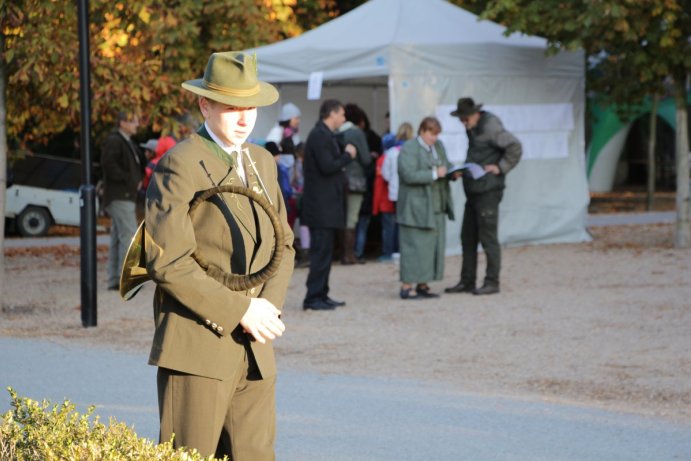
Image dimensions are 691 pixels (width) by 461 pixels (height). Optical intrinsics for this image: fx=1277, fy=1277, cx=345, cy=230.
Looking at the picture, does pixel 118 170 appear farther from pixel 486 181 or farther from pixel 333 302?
pixel 486 181

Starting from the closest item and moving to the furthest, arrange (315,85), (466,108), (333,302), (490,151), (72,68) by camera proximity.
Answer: (72,68) < (333,302) < (466,108) < (490,151) < (315,85)

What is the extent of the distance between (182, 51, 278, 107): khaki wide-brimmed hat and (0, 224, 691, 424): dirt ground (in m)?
3.76

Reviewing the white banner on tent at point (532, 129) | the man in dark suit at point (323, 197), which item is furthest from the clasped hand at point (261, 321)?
the white banner on tent at point (532, 129)

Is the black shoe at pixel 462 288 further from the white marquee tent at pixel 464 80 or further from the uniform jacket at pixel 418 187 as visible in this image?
the white marquee tent at pixel 464 80

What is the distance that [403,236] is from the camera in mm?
12078

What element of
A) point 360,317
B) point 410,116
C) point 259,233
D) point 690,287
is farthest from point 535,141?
point 259,233

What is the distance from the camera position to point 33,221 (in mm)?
21750

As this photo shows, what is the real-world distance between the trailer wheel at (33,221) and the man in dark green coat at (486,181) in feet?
36.2

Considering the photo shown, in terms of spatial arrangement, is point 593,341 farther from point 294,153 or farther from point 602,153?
point 602,153

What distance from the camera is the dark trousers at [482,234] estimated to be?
488 inches

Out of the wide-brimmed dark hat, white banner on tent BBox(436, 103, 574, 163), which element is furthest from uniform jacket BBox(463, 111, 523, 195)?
white banner on tent BBox(436, 103, 574, 163)

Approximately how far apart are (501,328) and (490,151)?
2599 mm

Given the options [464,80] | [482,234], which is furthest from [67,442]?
[464,80]

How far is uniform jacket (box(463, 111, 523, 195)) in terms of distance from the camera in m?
12.3
